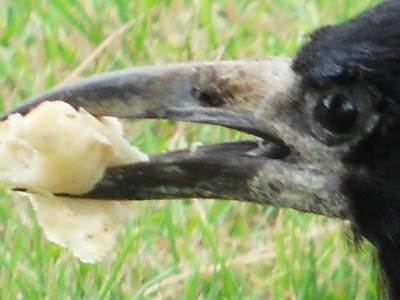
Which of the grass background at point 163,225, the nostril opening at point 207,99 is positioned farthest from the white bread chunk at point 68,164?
the grass background at point 163,225

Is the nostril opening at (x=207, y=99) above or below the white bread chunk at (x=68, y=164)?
above

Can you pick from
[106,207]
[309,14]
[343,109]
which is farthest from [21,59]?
[343,109]

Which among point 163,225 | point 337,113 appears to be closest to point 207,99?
point 337,113

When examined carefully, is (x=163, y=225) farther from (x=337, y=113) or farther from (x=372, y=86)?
(x=372, y=86)

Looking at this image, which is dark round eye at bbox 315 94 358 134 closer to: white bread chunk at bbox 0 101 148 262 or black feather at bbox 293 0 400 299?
black feather at bbox 293 0 400 299

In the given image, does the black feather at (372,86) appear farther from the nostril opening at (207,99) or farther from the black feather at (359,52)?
the nostril opening at (207,99)

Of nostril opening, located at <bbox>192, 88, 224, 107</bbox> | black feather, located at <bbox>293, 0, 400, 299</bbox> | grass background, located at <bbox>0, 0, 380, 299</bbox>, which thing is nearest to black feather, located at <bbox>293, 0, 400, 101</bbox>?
black feather, located at <bbox>293, 0, 400, 299</bbox>

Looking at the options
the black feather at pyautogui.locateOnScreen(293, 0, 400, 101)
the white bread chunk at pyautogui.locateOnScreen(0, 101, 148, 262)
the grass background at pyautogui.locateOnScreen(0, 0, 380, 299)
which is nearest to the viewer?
the black feather at pyautogui.locateOnScreen(293, 0, 400, 101)
